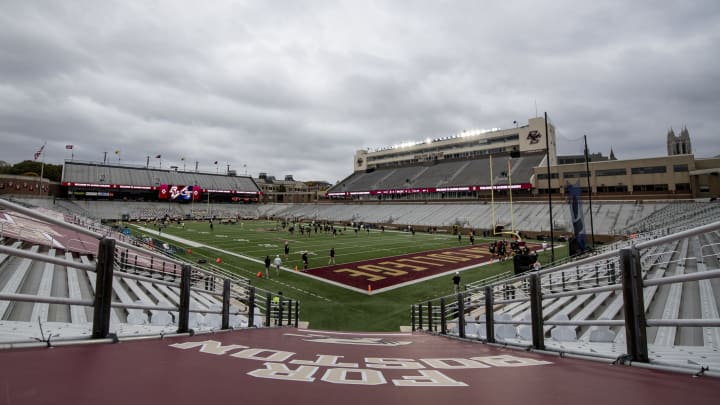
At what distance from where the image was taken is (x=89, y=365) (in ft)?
7.92

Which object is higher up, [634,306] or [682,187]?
[682,187]

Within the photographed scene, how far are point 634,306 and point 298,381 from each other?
2.89 metres

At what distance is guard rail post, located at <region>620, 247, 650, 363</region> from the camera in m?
2.88

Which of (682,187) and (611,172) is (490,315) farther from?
(611,172)

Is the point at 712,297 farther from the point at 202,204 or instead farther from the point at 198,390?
the point at 202,204

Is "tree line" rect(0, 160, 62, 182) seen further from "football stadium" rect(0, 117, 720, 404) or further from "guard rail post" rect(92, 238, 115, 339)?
"guard rail post" rect(92, 238, 115, 339)

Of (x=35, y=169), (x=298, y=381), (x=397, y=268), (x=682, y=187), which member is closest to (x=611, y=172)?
(x=682, y=187)

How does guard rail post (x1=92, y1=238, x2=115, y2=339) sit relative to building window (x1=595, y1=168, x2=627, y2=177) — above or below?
below

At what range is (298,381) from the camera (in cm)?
237

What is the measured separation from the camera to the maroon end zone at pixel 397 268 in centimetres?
1952

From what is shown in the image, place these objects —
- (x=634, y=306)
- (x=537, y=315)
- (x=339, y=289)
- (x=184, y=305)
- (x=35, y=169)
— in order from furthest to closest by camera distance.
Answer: (x=35, y=169) < (x=339, y=289) < (x=184, y=305) < (x=537, y=315) < (x=634, y=306)

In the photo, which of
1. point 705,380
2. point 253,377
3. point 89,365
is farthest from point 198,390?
point 705,380

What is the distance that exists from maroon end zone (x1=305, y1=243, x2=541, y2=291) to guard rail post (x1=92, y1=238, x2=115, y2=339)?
48.1 ft

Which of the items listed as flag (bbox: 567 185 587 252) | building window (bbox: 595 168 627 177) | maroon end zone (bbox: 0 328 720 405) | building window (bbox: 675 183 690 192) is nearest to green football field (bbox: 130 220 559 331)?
flag (bbox: 567 185 587 252)
